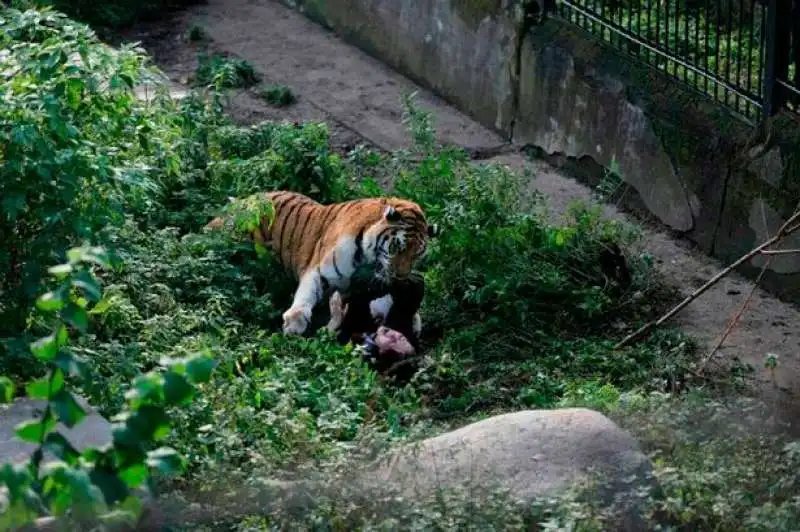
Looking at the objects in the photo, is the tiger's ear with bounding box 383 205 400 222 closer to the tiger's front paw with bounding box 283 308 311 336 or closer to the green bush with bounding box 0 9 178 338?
the tiger's front paw with bounding box 283 308 311 336

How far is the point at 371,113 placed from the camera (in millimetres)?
10945

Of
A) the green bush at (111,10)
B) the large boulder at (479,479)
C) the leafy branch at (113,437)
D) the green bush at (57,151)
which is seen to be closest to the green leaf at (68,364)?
the leafy branch at (113,437)

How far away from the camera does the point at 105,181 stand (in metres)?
6.65

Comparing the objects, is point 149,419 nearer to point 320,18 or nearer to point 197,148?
point 197,148

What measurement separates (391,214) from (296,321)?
686 mm

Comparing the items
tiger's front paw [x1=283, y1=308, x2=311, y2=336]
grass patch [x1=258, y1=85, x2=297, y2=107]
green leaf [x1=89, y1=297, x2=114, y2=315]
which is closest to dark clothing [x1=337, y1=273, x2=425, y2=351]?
tiger's front paw [x1=283, y1=308, x2=311, y2=336]

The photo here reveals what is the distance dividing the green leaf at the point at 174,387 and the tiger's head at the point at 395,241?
4.23 metres

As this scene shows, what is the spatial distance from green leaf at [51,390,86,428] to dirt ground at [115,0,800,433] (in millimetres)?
3130

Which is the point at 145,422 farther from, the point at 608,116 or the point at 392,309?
the point at 608,116

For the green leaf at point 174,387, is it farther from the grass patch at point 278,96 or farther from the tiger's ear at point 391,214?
the grass patch at point 278,96

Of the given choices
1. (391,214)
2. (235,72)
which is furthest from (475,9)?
(391,214)

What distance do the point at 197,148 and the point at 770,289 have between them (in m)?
3.27

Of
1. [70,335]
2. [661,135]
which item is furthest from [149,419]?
[661,135]

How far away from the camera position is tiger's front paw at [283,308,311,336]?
768cm
